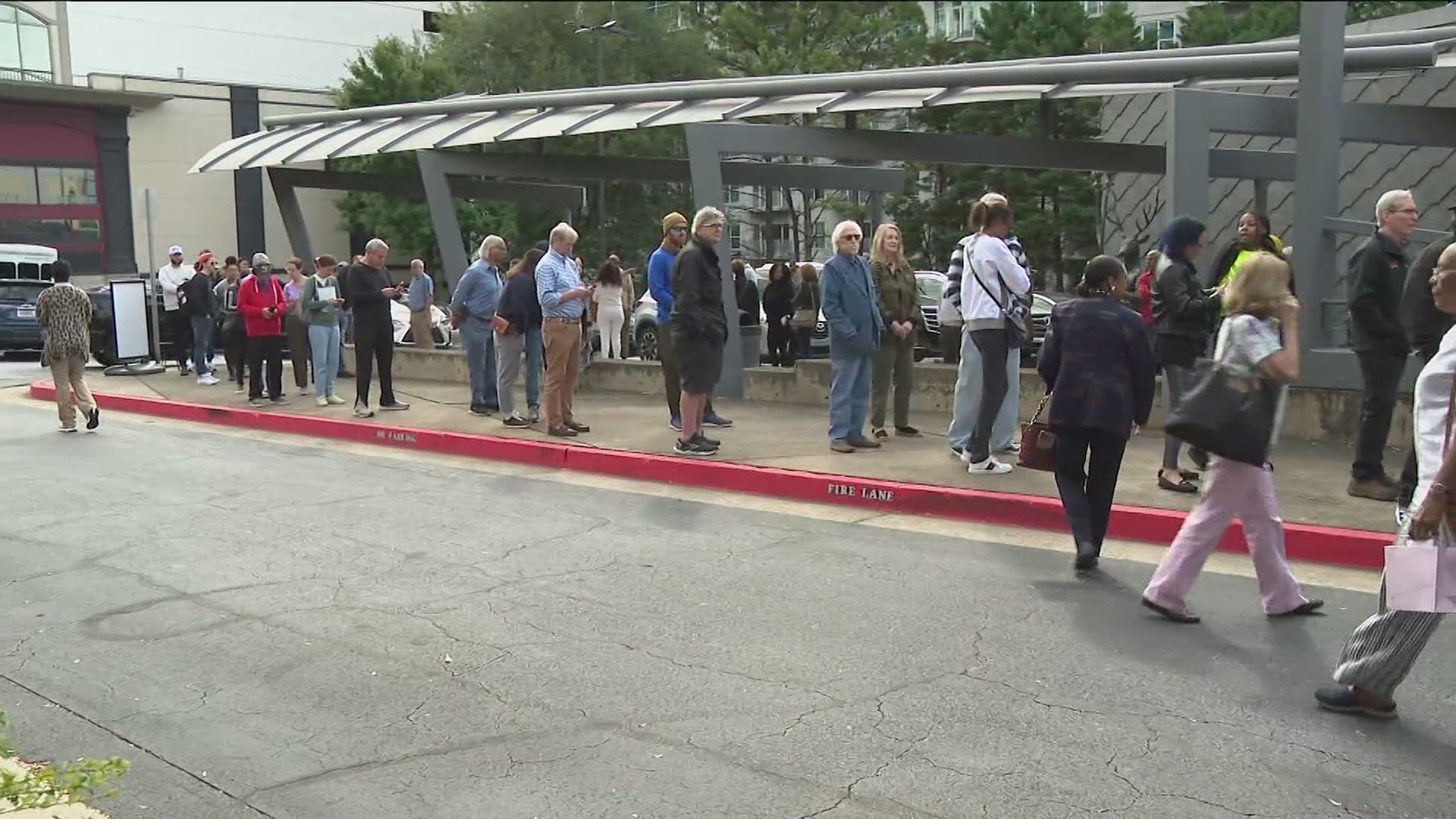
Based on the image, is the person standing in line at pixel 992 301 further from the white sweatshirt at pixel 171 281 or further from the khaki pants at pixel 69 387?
the white sweatshirt at pixel 171 281

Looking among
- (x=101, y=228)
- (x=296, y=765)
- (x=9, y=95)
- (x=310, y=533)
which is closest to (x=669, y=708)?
(x=296, y=765)

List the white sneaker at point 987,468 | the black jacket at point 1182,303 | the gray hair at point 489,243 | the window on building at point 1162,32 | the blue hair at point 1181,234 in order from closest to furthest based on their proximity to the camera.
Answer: the blue hair at point 1181,234 → the black jacket at point 1182,303 → the white sneaker at point 987,468 → the gray hair at point 489,243 → the window on building at point 1162,32

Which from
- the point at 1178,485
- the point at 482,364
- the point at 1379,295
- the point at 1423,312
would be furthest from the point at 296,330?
the point at 1423,312

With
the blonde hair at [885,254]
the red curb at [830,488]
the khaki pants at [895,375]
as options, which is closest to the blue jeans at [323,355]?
the red curb at [830,488]

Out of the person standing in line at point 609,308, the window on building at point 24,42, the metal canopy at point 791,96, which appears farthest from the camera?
the person standing in line at point 609,308

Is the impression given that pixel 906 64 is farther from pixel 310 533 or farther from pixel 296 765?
pixel 296 765

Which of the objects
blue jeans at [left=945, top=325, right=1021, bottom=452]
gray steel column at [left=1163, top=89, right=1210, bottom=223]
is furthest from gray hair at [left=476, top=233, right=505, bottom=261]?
gray steel column at [left=1163, top=89, right=1210, bottom=223]

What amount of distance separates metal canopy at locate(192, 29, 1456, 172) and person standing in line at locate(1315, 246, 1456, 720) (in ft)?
21.0

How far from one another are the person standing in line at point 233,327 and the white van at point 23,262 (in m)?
10.2

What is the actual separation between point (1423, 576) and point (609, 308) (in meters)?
11.7

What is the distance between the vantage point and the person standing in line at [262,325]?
13734 millimetres

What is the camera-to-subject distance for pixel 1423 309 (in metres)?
7.12

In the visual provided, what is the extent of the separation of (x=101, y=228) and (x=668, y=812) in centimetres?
4181

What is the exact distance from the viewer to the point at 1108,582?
6305mm
